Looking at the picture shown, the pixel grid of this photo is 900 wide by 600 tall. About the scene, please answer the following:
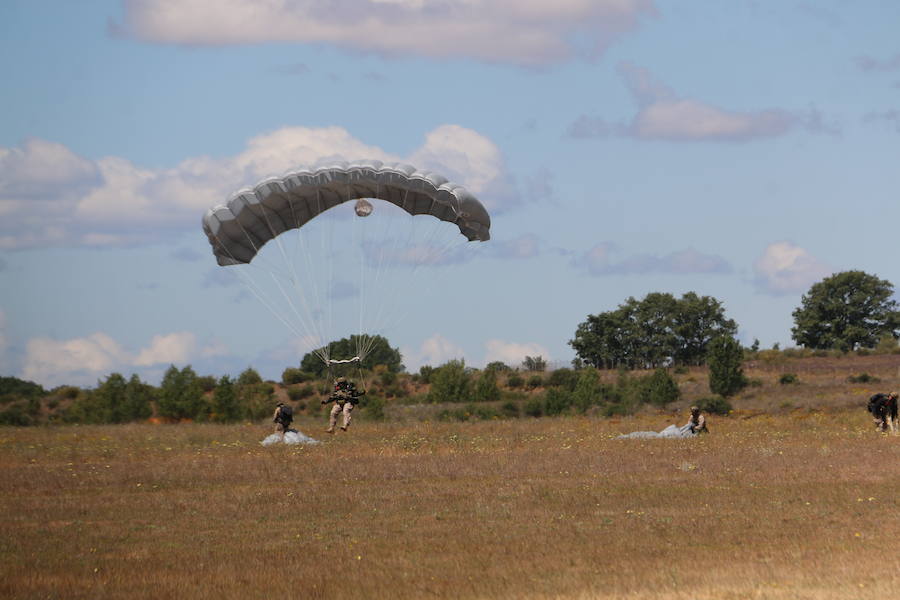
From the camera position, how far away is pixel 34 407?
67.2 m

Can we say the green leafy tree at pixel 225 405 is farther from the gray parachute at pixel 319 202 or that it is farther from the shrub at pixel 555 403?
the gray parachute at pixel 319 202

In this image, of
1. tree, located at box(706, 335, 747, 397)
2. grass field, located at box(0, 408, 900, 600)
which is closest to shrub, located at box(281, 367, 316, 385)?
tree, located at box(706, 335, 747, 397)

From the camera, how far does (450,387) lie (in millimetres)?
65938

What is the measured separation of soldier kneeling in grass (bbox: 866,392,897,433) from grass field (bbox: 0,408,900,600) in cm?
193

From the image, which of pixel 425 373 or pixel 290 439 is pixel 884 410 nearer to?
pixel 290 439

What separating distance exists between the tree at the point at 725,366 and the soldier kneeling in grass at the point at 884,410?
2545 centimetres

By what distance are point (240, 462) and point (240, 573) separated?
12.6 metres

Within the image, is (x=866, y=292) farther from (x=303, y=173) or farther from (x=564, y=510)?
(x=564, y=510)

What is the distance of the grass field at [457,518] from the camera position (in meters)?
15.2

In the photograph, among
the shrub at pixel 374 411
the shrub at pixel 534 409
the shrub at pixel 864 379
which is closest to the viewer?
the shrub at pixel 374 411

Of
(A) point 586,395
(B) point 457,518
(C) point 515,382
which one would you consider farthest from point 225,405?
(B) point 457,518

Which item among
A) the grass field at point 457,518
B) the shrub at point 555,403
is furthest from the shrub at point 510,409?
the grass field at point 457,518

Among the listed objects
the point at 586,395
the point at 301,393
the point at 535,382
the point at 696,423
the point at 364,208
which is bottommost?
the point at 696,423

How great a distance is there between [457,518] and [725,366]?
43.8 metres
